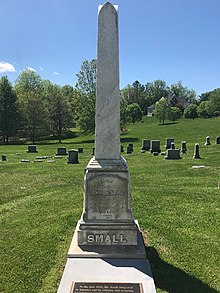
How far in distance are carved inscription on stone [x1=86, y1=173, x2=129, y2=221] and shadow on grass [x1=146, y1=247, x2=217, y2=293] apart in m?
1.09

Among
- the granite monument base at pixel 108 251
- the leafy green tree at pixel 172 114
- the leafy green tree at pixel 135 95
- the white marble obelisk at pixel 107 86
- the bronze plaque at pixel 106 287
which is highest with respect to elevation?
the leafy green tree at pixel 135 95

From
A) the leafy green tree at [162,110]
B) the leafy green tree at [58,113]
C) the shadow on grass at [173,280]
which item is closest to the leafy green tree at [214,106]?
the leafy green tree at [162,110]

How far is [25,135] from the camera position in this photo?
175 ft

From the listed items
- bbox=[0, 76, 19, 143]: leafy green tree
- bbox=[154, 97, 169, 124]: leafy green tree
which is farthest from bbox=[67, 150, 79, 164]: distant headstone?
bbox=[154, 97, 169, 124]: leafy green tree

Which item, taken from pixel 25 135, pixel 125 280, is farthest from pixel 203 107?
pixel 125 280

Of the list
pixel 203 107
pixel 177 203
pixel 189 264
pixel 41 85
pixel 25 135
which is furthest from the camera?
pixel 203 107

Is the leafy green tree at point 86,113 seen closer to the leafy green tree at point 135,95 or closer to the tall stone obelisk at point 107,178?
the tall stone obelisk at point 107,178

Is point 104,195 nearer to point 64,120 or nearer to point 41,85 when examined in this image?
point 64,120

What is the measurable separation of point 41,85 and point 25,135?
862 inches

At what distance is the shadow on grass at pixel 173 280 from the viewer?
16.7 ft

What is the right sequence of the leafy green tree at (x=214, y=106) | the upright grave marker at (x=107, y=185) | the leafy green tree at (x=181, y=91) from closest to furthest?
the upright grave marker at (x=107, y=185) → the leafy green tree at (x=214, y=106) → the leafy green tree at (x=181, y=91)

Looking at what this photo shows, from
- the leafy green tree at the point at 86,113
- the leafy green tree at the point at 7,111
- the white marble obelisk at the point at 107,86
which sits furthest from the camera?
the leafy green tree at the point at 7,111

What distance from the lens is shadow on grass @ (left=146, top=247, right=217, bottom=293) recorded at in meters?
5.09

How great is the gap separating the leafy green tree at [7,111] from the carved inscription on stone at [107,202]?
152 ft
